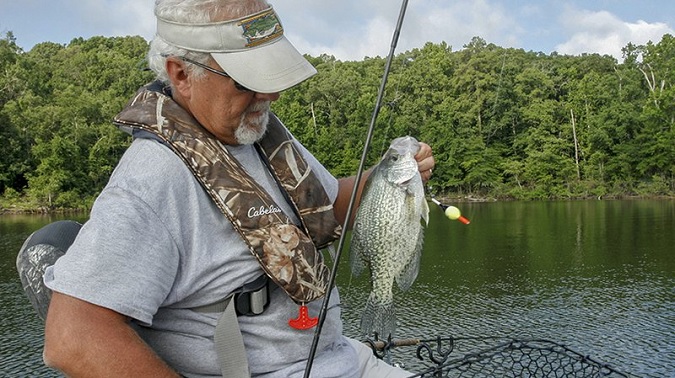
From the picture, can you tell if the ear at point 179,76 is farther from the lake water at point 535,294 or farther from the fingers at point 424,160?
the lake water at point 535,294

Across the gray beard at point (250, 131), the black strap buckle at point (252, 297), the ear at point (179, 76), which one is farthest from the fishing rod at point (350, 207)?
the ear at point (179, 76)

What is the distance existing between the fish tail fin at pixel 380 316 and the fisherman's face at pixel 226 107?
83 cm

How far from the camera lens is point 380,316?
2473 millimetres

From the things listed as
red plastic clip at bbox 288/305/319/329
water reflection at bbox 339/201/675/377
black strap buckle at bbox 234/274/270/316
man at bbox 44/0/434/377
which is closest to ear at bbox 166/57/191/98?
man at bbox 44/0/434/377

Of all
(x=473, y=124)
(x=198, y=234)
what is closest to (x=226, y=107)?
(x=198, y=234)

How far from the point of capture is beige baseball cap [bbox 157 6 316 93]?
1.86 m

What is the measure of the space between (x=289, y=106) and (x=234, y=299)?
54.6m

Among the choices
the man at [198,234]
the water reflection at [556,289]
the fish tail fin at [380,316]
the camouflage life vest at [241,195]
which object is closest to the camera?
the man at [198,234]

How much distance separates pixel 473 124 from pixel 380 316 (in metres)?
54.9

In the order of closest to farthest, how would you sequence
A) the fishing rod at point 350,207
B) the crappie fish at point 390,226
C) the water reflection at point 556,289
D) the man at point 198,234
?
the man at point 198,234 < the fishing rod at point 350,207 < the crappie fish at point 390,226 < the water reflection at point 556,289

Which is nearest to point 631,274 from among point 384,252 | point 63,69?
point 384,252

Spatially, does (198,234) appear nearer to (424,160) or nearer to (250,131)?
(250,131)

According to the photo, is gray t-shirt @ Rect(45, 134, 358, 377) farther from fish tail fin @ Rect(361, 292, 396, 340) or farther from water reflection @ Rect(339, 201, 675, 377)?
water reflection @ Rect(339, 201, 675, 377)

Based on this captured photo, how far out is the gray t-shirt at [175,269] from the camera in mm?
1572
